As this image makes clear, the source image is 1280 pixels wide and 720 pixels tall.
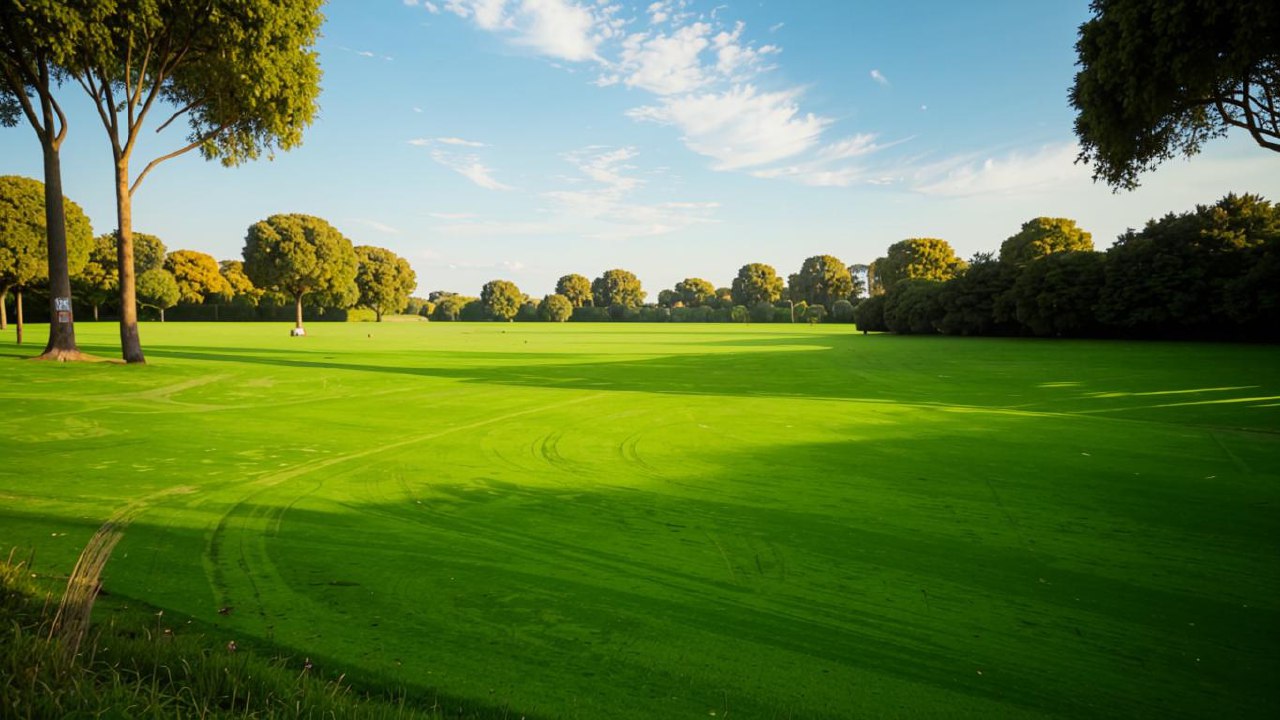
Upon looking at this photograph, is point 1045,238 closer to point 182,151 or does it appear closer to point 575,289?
point 182,151

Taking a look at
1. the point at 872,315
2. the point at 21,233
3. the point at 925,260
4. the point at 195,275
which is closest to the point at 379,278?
the point at 195,275

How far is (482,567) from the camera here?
12.9ft

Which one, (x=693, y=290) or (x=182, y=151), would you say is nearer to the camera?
(x=182, y=151)

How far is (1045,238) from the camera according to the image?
51875mm

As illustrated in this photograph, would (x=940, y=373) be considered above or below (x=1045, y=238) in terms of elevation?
below

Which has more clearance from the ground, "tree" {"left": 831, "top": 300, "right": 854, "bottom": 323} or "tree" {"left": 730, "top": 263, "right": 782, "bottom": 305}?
"tree" {"left": 730, "top": 263, "right": 782, "bottom": 305}

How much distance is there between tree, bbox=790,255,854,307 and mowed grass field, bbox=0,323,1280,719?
97.1 metres

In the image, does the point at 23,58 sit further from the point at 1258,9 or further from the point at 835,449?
the point at 1258,9

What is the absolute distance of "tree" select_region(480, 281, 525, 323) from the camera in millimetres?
110250

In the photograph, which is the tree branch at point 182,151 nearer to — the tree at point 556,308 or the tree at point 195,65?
the tree at point 195,65

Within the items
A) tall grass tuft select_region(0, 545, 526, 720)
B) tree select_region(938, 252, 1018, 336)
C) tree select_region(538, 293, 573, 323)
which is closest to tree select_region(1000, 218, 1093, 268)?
tree select_region(938, 252, 1018, 336)

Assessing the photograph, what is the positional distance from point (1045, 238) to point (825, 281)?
2085 inches

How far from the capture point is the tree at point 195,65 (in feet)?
50.7

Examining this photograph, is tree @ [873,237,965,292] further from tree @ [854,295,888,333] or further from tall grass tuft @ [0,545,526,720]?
tall grass tuft @ [0,545,526,720]
